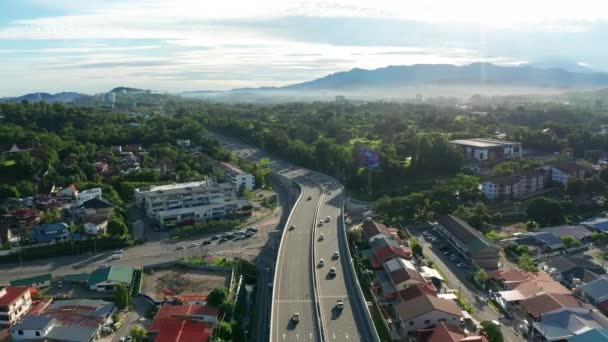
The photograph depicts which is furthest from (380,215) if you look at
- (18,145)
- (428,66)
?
(428,66)

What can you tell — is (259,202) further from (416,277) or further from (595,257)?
(595,257)

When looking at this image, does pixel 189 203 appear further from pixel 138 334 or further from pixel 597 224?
pixel 597 224

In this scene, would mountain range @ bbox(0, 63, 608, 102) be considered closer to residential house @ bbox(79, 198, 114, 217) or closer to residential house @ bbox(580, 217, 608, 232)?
residential house @ bbox(580, 217, 608, 232)

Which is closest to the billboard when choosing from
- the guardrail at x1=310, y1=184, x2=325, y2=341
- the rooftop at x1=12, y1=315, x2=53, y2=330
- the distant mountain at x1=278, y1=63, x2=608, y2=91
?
the guardrail at x1=310, y1=184, x2=325, y2=341

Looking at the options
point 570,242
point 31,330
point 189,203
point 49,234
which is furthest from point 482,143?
point 31,330

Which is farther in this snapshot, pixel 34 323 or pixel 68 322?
pixel 68 322

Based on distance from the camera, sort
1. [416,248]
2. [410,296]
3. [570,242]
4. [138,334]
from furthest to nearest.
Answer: [570,242] → [416,248] → [410,296] → [138,334]

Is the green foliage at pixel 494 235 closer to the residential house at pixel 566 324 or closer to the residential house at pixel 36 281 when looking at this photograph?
the residential house at pixel 566 324
